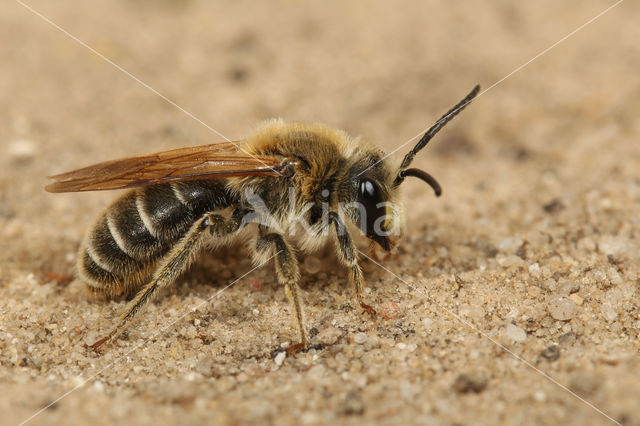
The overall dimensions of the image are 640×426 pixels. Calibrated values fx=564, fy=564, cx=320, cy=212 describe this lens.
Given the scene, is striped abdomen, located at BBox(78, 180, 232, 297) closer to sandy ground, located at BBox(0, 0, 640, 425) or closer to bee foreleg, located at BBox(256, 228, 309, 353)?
sandy ground, located at BBox(0, 0, 640, 425)

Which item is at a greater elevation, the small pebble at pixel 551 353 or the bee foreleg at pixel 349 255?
the bee foreleg at pixel 349 255

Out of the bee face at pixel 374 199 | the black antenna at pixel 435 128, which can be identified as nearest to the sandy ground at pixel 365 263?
the bee face at pixel 374 199

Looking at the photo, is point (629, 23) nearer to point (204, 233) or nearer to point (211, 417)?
point (204, 233)

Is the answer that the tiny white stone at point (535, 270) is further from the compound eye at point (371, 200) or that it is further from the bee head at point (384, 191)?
the compound eye at point (371, 200)

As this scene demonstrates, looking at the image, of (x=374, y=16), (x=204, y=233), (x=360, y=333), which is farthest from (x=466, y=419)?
(x=374, y=16)

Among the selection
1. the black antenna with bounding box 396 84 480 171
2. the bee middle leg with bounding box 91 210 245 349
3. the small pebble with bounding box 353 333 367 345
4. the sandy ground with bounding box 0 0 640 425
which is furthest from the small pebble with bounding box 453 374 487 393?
the bee middle leg with bounding box 91 210 245 349

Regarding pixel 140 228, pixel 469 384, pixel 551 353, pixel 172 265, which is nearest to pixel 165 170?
pixel 140 228
